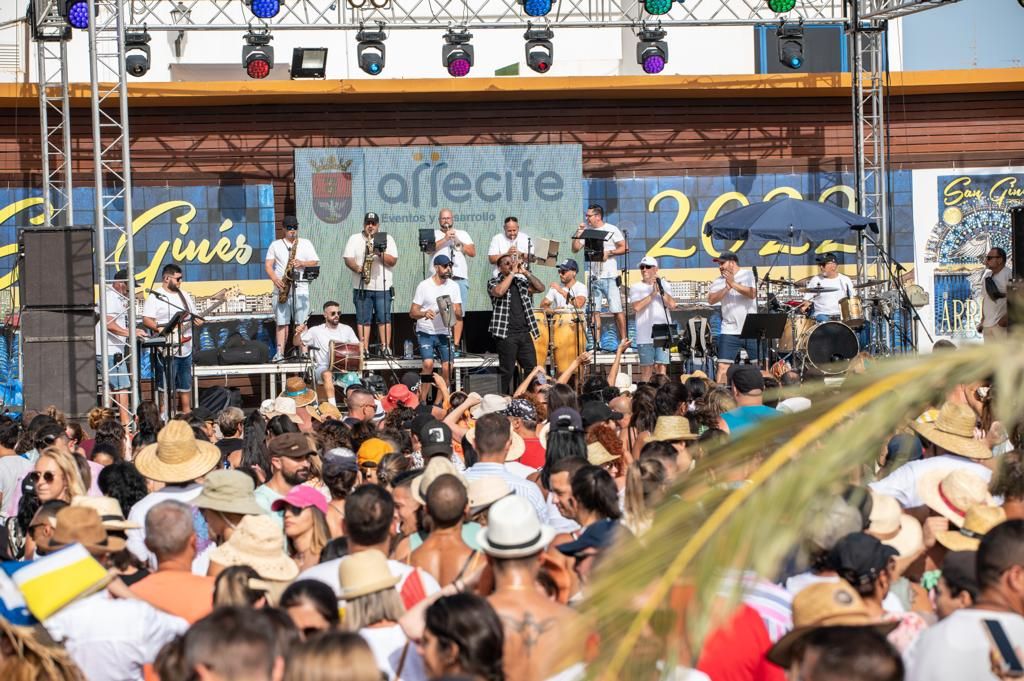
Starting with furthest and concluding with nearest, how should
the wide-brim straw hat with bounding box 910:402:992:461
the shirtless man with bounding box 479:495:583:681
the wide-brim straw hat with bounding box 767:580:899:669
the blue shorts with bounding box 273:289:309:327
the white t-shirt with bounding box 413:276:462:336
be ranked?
the blue shorts with bounding box 273:289:309:327, the white t-shirt with bounding box 413:276:462:336, the wide-brim straw hat with bounding box 910:402:992:461, the shirtless man with bounding box 479:495:583:681, the wide-brim straw hat with bounding box 767:580:899:669

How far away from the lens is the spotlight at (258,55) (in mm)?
18953

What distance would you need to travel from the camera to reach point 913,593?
5391 millimetres

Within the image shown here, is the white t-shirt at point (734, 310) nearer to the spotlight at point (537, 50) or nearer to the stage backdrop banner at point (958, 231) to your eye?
the spotlight at point (537, 50)

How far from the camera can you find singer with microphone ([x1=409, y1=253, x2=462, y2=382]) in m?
17.6

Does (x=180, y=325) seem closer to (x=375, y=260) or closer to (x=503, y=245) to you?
(x=375, y=260)

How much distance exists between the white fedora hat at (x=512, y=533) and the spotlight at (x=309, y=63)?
15585 millimetres

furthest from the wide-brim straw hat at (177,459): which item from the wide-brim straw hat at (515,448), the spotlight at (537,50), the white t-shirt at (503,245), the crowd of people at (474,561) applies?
the spotlight at (537,50)

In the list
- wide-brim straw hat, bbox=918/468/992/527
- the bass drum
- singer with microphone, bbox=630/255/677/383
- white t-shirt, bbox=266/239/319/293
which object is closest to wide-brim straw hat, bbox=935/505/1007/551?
wide-brim straw hat, bbox=918/468/992/527

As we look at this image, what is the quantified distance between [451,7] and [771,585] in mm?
19795

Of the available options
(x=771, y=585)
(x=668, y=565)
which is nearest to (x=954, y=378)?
(x=668, y=565)

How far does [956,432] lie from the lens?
7.39 m

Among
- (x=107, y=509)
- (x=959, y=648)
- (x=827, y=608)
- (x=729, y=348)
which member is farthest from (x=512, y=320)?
(x=959, y=648)

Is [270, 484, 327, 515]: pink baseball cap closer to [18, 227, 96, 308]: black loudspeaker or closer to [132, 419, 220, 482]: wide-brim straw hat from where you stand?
[132, 419, 220, 482]: wide-brim straw hat

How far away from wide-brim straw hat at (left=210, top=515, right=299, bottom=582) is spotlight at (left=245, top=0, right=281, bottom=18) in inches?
542
